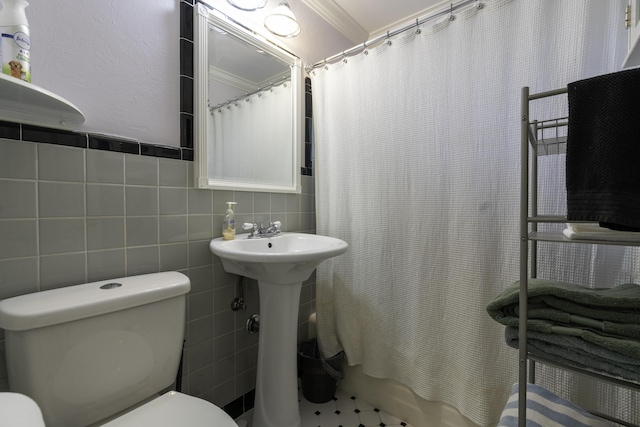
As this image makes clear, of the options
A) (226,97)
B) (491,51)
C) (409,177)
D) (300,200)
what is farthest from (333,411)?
(491,51)

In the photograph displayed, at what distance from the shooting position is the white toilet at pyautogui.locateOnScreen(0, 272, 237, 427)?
66cm

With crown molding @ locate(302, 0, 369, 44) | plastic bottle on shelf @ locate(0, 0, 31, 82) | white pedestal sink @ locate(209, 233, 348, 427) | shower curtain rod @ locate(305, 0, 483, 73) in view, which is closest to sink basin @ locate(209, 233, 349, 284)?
white pedestal sink @ locate(209, 233, 348, 427)

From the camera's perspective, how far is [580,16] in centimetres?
89

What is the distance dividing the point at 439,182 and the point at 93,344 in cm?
130

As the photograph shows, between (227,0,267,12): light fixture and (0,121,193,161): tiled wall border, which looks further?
(227,0,267,12): light fixture

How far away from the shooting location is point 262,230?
1345 millimetres

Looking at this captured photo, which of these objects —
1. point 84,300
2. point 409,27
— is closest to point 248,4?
point 409,27

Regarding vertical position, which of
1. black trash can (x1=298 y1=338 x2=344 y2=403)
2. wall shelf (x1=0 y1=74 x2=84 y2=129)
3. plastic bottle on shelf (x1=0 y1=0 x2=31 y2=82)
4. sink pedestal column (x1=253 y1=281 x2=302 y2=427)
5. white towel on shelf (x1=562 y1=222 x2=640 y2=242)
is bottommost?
black trash can (x1=298 y1=338 x2=344 y2=403)

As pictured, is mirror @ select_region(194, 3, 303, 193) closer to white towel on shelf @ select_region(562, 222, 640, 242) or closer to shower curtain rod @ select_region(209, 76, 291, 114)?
shower curtain rod @ select_region(209, 76, 291, 114)

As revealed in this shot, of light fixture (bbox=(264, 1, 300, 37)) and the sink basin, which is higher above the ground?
light fixture (bbox=(264, 1, 300, 37))

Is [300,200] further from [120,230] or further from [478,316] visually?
[478,316]

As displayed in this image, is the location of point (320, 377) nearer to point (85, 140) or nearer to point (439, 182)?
point (439, 182)

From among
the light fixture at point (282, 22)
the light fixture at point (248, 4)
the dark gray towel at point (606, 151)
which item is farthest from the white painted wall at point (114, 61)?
the dark gray towel at point (606, 151)

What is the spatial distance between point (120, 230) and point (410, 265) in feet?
3.84
